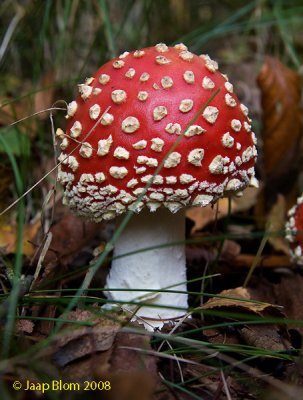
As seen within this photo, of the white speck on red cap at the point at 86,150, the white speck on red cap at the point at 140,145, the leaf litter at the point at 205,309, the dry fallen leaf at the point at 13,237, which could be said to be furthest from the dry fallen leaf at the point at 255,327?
the dry fallen leaf at the point at 13,237

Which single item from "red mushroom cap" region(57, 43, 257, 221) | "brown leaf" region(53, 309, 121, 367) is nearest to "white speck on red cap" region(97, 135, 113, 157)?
"red mushroom cap" region(57, 43, 257, 221)

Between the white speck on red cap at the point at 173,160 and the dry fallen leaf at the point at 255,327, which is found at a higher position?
the white speck on red cap at the point at 173,160

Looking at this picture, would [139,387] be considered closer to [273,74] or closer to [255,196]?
[255,196]

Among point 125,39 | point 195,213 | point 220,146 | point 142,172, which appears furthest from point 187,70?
point 125,39

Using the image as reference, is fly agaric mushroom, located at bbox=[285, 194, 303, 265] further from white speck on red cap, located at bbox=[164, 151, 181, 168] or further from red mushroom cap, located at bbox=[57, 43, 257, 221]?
white speck on red cap, located at bbox=[164, 151, 181, 168]

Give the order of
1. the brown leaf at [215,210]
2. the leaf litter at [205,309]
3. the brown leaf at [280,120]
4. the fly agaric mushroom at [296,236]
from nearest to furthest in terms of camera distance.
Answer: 1. the leaf litter at [205,309]
2. the fly agaric mushroom at [296,236]
3. the brown leaf at [215,210]
4. the brown leaf at [280,120]

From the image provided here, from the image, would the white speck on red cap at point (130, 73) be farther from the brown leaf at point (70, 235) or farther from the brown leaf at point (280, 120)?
the brown leaf at point (280, 120)

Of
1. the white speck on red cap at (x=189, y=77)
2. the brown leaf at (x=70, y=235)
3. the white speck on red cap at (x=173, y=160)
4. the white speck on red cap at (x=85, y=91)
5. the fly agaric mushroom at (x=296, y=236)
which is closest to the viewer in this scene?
the white speck on red cap at (x=173, y=160)
